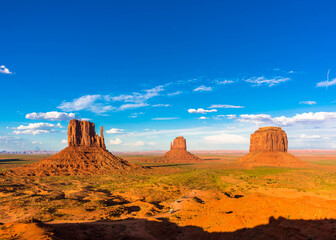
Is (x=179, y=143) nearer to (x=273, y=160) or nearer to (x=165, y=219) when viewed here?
(x=273, y=160)

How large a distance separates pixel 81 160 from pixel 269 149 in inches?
4377

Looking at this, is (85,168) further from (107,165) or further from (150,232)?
(150,232)

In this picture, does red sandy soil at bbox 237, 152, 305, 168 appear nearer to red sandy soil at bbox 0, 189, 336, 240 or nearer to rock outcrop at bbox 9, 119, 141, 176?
rock outcrop at bbox 9, 119, 141, 176

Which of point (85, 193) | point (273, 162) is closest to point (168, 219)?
point (85, 193)

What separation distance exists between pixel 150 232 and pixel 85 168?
210ft

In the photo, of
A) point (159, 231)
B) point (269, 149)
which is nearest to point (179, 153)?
point (269, 149)

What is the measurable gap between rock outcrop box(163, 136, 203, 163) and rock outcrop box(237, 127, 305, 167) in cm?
5378

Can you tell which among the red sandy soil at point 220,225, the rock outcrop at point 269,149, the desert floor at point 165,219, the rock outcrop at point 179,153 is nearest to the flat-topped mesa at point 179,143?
the rock outcrop at point 179,153

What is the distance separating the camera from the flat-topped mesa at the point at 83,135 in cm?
9206

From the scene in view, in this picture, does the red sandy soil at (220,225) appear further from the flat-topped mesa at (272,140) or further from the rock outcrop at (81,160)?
the flat-topped mesa at (272,140)

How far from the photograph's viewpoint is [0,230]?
51.1 ft

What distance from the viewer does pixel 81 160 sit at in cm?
8044

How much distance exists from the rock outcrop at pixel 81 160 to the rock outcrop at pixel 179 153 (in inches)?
3209

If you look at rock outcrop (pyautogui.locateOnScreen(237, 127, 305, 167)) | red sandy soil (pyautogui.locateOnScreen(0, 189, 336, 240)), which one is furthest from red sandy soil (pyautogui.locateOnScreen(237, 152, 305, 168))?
red sandy soil (pyautogui.locateOnScreen(0, 189, 336, 240))
